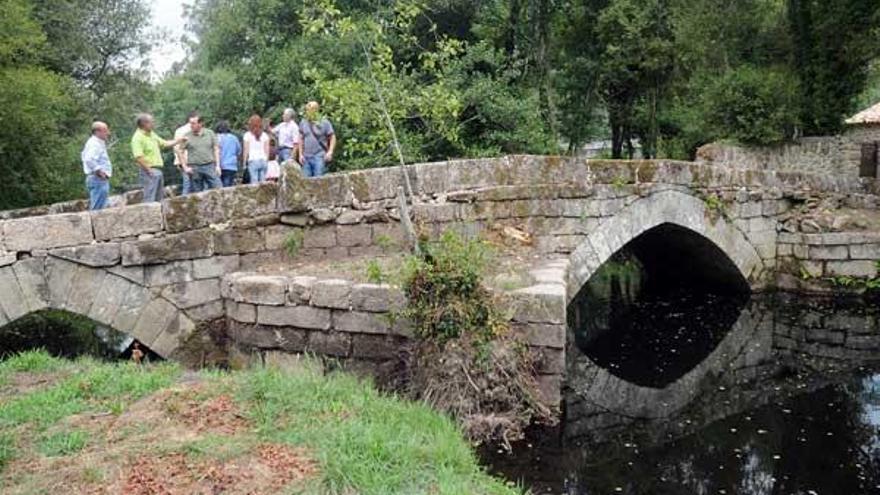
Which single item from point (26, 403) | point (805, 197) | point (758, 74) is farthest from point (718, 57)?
point (26, 403)

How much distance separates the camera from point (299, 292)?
641 centimetres

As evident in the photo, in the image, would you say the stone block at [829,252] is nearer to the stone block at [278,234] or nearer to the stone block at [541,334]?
the stone block at [541,334]

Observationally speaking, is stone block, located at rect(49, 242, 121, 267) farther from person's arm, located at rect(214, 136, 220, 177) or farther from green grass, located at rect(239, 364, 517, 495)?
person's arm, located at rect(214, 136, 220, 177)

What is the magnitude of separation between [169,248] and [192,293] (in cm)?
44

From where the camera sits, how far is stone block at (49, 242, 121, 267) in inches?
248

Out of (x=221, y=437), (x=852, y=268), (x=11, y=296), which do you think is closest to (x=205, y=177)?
(x=11, y=296)

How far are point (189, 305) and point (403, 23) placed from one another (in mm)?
3616

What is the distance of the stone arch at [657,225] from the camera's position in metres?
9.07

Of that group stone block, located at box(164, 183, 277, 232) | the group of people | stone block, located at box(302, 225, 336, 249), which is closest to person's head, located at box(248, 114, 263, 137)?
the group of people

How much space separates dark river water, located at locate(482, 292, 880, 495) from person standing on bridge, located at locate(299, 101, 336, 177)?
3.84 m

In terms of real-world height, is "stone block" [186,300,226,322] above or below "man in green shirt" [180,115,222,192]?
below

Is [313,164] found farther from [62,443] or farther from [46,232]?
[62,443]

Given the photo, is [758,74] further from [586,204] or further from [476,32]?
[586,204]

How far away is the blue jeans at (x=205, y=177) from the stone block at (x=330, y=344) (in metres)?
3.32
